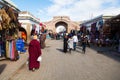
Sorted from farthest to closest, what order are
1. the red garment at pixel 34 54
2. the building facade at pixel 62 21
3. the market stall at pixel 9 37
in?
1. the building facade at pixel 62 21
2. the market stall at pixel 9 37
3. the red garment at pixel 34 54

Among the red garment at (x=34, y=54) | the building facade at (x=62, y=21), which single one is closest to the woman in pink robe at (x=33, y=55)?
Answer: the red garment at (x=34, y=54)

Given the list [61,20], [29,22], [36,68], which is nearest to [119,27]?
[29,22]

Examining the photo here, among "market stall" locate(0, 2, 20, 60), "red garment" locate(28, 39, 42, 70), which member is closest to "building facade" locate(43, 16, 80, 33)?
"market stall" locate(0, 2, 20, 60)

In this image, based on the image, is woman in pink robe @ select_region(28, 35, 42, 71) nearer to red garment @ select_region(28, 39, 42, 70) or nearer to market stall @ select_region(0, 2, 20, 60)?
red garment @ select_region(28, 39, 42, 70)

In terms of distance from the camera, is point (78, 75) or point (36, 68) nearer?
point (78, 75)

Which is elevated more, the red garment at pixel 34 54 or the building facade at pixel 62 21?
the building facade at pixel 62 21

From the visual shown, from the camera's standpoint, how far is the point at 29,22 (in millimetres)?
32656

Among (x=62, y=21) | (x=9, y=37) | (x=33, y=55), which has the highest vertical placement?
(x=62, y=21)

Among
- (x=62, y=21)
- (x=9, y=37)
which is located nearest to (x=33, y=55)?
(x=9, y=37)

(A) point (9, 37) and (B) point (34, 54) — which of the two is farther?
(A) point (9, 37)

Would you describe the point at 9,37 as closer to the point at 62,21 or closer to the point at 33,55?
the point at 33,55

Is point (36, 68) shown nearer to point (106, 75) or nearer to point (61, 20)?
point (106, 75)

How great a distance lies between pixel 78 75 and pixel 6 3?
20.2ft

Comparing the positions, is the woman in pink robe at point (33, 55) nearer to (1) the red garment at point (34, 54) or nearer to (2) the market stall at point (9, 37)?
(1) the red garment at point (34, 54)
